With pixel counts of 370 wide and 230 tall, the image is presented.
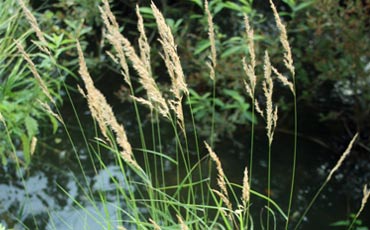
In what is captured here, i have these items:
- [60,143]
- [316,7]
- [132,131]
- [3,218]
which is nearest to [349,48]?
[316,7]

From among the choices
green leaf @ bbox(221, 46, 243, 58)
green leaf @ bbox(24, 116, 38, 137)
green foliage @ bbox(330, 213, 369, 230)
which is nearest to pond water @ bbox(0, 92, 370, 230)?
green foliage @ bbox(330, 213, 369, 230)

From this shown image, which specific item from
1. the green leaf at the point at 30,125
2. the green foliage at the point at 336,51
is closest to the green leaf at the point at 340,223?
the green foliage at the point at 336,51

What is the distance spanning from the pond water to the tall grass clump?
0.05 metres

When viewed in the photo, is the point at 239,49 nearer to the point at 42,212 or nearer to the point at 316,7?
the point at 316,7

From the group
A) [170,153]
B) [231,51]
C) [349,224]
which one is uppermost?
[231,51]

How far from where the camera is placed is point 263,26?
163 inches

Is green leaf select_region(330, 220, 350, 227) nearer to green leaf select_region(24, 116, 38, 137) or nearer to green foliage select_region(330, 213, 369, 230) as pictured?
green foliage select_region(330, 213, 369, 230)

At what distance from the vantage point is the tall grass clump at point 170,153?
Answer: 1713 mm

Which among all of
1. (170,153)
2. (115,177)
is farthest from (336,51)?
(115,177)

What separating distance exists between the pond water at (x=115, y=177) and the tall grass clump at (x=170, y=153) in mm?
47

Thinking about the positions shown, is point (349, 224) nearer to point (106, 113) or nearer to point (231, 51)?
point (231, 51)

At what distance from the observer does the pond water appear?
3.20m

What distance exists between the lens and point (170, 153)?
3.75m

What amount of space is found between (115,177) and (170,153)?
50 centimetres
